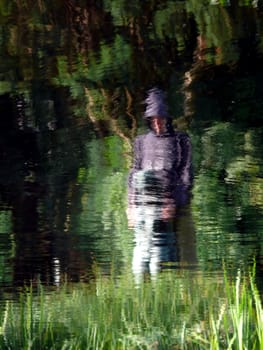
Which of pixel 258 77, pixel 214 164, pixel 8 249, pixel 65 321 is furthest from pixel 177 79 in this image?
pixel 65 321

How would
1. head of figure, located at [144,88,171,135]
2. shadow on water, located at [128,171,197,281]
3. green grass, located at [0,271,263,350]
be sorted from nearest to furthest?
1. green grass, located at [0,271,263,350]
2. shadow on water, located at [128,171,197,281]
3. head of figure, located at [144,88,171,135]

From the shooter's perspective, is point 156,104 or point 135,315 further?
point 156,104

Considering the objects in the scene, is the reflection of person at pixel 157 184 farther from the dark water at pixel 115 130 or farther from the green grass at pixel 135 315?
the green grass at pixel 135 315

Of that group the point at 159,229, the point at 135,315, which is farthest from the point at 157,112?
the point at 135,315

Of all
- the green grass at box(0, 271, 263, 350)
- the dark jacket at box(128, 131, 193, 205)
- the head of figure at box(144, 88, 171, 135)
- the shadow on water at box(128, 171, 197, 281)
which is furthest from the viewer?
the head of figure at box(144, 88, 171, 135)

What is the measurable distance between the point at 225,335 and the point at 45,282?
0.61 meters

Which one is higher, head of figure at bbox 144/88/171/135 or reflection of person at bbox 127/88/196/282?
head of figure at bbox 144/88/171/135

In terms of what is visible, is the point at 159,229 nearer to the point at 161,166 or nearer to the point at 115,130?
the point at 161,166

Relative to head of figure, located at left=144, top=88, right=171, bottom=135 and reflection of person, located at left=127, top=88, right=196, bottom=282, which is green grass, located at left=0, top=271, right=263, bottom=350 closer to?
reflection of person, located at left=127, top=88, right=196, bottom=282

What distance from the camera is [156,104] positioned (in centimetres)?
299

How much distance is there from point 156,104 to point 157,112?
0.07 m

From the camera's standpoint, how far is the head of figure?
2850 millimetres

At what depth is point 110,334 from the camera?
70.5 inches

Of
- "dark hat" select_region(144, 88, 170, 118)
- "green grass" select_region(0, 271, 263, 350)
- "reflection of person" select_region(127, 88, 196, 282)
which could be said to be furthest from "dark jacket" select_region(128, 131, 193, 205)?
"green grass" select_region(0, 271, 263, 350)
